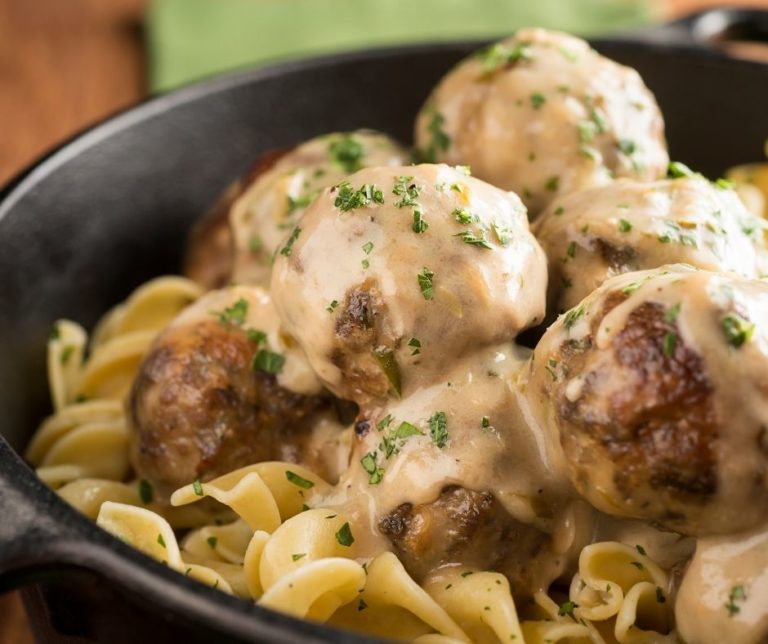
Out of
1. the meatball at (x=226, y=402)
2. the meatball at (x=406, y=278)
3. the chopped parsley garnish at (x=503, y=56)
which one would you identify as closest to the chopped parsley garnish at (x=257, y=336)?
the meatball at (x=226, y=402)

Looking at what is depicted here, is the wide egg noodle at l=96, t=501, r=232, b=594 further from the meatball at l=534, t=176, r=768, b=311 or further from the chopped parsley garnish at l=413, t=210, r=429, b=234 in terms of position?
the meatball at l=534, t=176, r=768, b=311

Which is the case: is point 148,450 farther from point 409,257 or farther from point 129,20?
point 129,20

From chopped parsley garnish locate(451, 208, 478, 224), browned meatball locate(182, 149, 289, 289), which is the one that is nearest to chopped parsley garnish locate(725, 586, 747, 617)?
chopped parsley garnish locate(451, 208, 478, 224)

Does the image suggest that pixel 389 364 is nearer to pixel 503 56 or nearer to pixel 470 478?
pixel 470 478

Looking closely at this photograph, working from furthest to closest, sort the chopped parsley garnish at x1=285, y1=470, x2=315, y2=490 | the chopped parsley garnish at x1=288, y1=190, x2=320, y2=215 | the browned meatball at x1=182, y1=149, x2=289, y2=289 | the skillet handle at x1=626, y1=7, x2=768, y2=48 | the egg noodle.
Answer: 1. the skillet handle at x1=626, y1=7, x2=768, y2=48
2. the browned meatball at x1=182, y1=149, x2=289, y2=289
3. the chopped parsley garnish at x1=288, y1=190, x2=320, y2=215
4. the chopped parsley garnish at x1=285, y1=470, x2=315, y2=490
5. the egg noodle

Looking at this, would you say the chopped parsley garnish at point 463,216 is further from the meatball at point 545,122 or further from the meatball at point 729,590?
the meatball at point 729,590
